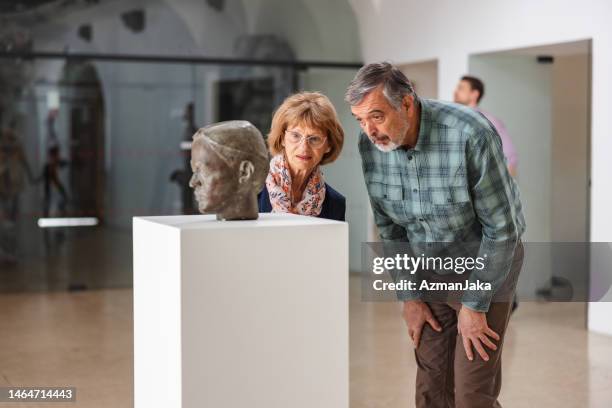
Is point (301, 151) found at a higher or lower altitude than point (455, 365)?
higher

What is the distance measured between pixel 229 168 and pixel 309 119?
24.5 inches

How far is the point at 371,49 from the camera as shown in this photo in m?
10.6

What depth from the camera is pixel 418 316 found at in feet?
11.3

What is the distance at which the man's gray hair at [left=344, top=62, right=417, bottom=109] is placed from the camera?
9.94 feet

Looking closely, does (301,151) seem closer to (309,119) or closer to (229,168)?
(309,119)

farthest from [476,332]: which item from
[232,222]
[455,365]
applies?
[232,222]

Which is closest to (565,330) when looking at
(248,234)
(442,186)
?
(442,186)

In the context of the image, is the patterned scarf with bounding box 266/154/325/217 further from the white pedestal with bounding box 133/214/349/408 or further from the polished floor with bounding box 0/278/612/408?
the polished floor with bounding box 0/278/612/408

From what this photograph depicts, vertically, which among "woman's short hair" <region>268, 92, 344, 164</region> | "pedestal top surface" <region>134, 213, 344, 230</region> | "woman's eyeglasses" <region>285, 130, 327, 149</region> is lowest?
"pedestal top surface" <region>134, 213, 344, 230</region>

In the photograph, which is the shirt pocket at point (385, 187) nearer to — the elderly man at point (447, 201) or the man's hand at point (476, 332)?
the elderly man at point (447, 201)

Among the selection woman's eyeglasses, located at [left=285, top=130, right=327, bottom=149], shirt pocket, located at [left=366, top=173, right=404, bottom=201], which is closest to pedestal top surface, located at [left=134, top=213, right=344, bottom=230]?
shirt pocket, located at [left=366, top=173, right=404, bottom=201]

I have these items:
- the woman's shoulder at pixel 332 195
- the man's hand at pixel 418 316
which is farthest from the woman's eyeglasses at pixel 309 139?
the man's hand at pixel 418 316

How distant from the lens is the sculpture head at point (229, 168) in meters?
3.06

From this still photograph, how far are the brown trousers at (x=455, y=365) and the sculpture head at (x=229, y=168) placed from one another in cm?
83
